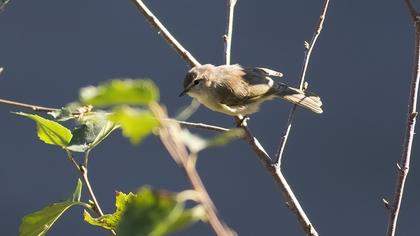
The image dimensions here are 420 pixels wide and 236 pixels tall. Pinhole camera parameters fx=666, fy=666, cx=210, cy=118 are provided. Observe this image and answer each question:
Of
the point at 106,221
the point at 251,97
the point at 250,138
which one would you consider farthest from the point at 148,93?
the point at 251,97

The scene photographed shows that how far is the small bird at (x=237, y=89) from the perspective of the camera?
3.58 metres

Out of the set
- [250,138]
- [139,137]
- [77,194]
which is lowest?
[250,138]

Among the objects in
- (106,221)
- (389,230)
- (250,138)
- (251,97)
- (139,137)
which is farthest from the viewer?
(251,97)

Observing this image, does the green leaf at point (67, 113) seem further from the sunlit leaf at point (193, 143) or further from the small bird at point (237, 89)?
the small bird at point (237, 89)

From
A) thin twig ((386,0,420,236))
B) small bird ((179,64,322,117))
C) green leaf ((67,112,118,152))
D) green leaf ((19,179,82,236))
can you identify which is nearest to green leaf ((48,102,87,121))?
green leaf ((67,112,118,152))

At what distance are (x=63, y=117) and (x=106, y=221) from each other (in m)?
0.23

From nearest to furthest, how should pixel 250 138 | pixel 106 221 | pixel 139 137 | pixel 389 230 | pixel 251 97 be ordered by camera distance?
pixel 139 137, pixel 106 221, pixel 389 230, pixel 250 138, pixel 251 97

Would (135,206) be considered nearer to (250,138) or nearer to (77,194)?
(77,194)

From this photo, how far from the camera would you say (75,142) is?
133 centimetres

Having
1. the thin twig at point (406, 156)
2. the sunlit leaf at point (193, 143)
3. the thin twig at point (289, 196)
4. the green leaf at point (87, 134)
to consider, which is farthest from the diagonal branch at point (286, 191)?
the sunlit leaf at point (193, 143)

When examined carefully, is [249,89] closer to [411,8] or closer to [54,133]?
[411,8]

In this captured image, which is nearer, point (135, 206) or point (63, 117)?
point (135, 206)

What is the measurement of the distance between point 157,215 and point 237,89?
10.3ft

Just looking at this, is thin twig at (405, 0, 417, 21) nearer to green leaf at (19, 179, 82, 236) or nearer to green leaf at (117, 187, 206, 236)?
green leaf at (19, 179, 82, 236)
